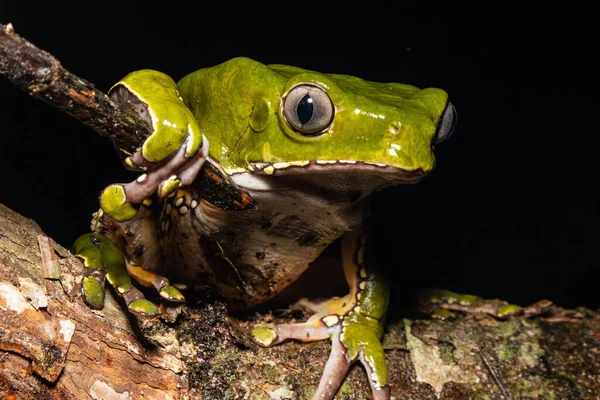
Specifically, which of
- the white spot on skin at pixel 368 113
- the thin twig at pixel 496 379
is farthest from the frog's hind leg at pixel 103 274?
the thin twig at pixel 496 379

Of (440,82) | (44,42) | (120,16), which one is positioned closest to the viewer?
(44,42)

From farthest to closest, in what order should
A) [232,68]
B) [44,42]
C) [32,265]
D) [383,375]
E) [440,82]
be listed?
1. [440,82]
2. [44,42]
3. [383,375]
4. [232,68]
5. [32,265]

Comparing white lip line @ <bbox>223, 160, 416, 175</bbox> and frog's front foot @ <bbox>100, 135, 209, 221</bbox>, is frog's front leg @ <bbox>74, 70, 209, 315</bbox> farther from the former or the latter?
white lip line @ <bbox>223, 160, 416, 175</bbox>

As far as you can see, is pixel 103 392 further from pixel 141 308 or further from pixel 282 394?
pixel 282 394

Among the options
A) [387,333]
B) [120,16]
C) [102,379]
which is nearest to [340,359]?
[387,333]

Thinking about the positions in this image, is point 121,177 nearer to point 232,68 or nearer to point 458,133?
point 232,68

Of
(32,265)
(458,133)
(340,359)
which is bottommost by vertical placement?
(32,265)

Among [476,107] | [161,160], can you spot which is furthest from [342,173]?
[476,107]
